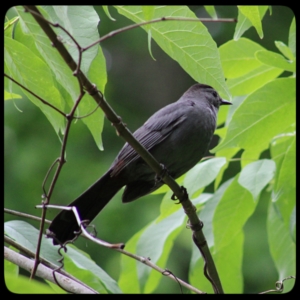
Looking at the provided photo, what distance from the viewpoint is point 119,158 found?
137 inches

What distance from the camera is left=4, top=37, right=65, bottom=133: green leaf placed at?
7.38 ft

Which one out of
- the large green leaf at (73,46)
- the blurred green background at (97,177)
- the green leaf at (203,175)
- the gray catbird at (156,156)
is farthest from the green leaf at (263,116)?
the blurred green background at (97,177)

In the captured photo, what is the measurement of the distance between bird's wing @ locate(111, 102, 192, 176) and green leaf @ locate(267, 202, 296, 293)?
899mm

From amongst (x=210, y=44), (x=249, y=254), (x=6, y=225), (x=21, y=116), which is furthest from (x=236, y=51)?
(x=21, y=116)

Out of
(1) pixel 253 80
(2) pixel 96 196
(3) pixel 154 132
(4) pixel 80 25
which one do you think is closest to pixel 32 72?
(4) pixel 80 25

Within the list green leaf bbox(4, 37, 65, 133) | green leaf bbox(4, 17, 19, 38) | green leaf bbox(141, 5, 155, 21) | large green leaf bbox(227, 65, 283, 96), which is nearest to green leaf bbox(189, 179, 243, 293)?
large green leaf bbox(227, 65, 283, 96)

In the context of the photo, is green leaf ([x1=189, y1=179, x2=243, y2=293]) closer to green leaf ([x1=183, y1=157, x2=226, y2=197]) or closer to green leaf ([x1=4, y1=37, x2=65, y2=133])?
green leaf ([x1=183, y1=157, x2=226, y2=197])

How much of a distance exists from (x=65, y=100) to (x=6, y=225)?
2.08 ft

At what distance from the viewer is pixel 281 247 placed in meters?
3.06

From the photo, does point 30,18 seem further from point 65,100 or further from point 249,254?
point 249,254

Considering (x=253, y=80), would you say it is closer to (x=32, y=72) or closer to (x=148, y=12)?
(x=32, y=72)

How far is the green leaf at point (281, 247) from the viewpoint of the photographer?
300 cm

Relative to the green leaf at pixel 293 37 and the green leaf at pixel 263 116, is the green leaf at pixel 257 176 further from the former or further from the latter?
the green leaf at pixel 293 37

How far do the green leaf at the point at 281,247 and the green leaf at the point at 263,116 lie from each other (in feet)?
1.38
